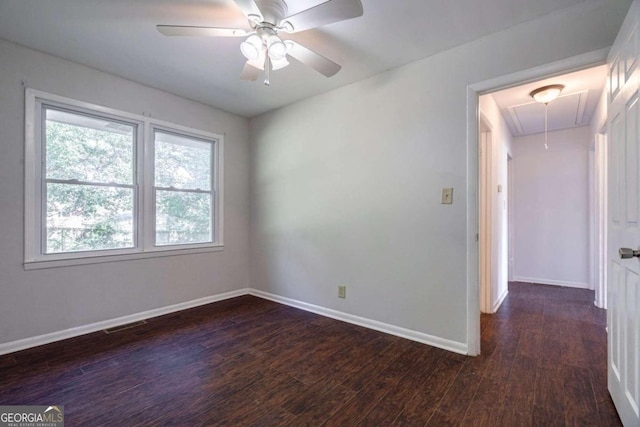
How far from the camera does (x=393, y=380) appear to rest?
1948mm

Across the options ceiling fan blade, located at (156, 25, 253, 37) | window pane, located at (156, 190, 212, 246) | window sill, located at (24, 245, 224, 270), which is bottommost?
window sill, located at (24, 245, 224, 270)

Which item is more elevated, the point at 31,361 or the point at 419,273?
the point at 419,273

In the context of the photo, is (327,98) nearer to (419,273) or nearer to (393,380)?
(419,273)

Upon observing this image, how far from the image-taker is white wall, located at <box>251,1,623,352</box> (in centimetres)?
221

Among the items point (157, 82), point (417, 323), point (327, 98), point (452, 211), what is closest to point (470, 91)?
point (452, 211)

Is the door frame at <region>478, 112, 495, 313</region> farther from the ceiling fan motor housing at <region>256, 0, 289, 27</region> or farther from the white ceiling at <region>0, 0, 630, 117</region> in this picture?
the ceiling fan motor housing at <region>256, 0, 289, 27</region>

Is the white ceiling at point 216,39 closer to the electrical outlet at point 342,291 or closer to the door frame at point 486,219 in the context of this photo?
the door frame at point 486,219

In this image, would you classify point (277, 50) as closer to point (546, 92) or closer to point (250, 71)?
point (250, 71)

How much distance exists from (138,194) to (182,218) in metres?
0.57

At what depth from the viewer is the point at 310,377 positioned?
2.00 metres

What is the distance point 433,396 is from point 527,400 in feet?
1.82

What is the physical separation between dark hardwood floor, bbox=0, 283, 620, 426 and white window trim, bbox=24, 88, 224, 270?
741mm

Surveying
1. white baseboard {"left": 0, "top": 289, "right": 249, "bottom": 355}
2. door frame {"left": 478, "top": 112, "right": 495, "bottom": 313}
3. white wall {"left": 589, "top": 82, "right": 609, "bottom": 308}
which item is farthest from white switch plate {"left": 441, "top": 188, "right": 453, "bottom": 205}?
white baseboard {"left": 0, "top": 289, "right": 249, "bottom": 355}

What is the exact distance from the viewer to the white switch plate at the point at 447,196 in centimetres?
239
